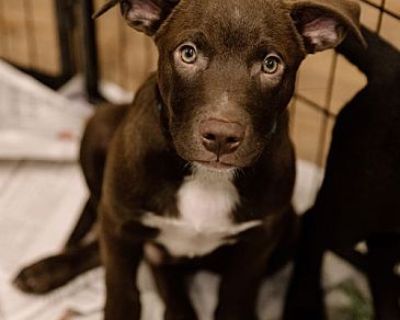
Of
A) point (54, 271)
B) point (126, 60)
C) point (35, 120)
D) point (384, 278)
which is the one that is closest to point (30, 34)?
point (126, 60)

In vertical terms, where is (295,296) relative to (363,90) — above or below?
below

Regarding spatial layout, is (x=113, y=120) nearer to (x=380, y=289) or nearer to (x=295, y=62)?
(x=295, y=62)

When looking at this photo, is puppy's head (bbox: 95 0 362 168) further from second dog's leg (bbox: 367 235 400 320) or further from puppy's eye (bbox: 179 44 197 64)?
second dog's leg (bbox: 367 235 400 320)

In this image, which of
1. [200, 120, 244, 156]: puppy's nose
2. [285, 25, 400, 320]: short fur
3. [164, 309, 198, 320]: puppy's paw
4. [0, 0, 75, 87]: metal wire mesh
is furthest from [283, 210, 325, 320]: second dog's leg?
[0, 0, 75, 87]: metal wire mesh

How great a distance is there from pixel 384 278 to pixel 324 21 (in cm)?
77

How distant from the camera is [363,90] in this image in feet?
5.54

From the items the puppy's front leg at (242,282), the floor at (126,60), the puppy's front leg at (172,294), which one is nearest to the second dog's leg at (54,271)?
the puppy's front leg at (172,294)

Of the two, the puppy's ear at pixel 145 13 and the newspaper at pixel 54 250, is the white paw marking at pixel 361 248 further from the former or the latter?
the puppy's ear at pixel 145 13

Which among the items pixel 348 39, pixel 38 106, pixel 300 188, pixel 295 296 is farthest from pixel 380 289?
pixel 38 106

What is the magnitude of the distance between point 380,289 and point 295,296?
8.3 inches

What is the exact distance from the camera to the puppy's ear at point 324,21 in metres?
1.46

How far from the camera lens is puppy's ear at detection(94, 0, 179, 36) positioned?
1529 millimetres

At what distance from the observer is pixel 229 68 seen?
1400 millimetres

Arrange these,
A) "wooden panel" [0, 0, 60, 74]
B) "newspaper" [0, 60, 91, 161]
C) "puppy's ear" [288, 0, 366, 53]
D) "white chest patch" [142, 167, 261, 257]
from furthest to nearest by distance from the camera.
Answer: "wooden panel" [0, 0, 60, 74]
"newspaper" [0, 60, 91, 161]
"white chest patch" [142, 167, 261, 257]
"puppy's ear" [288, 0, 366, 53]
